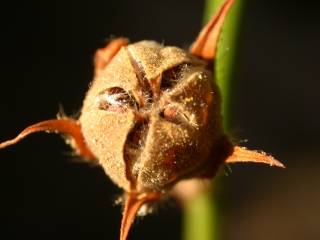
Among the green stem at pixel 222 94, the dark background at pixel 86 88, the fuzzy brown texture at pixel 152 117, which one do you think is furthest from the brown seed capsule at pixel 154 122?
the dark background at pixel 86 88

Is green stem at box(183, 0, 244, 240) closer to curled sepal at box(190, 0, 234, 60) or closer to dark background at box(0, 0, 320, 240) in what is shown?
curled sepal at box(190, 0, 234, 60)

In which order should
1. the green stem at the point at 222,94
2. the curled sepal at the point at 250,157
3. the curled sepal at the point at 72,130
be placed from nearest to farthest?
the curled sepal at the point at 250,157
the curled sepal at the point at 72,130
the green stem at the point at 222,94

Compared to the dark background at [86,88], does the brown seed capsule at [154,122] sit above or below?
above

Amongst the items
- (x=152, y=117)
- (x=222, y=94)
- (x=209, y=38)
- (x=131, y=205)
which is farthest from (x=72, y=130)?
(x=222, y=94)

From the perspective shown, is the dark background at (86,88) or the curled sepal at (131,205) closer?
the curled sepal at (131,205)

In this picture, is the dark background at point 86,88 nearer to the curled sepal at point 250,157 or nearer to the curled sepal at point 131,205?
the curled sepal at point 131,205

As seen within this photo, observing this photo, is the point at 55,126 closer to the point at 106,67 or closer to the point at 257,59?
the point at 106,67

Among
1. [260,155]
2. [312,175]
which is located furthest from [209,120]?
[312,175]
